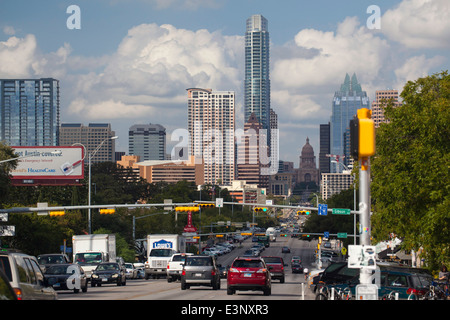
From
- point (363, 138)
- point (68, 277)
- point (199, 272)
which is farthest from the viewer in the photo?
point (199, 272)

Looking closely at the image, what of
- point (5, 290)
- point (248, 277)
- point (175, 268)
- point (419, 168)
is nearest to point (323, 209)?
point (175, 268)

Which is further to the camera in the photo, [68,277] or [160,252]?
[160,252]

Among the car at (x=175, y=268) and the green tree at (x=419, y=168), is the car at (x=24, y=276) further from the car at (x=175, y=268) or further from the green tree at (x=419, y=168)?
the car at (x=175, y=268)

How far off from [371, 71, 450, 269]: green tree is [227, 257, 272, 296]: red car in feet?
28.2

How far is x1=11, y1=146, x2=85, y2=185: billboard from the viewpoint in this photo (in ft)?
312

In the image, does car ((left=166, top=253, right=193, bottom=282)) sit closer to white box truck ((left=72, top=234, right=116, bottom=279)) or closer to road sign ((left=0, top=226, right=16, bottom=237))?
white box truck ((left=72, top=234, right=116, bottom=279))

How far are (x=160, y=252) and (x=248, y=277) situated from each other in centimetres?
2507

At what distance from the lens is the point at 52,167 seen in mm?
95812

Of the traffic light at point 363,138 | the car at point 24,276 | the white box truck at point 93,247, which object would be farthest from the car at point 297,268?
the traffic light at point 363,138

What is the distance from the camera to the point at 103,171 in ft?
584

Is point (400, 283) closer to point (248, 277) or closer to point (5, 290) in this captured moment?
point (248, 277)

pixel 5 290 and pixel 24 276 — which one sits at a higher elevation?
pixel 5 290
